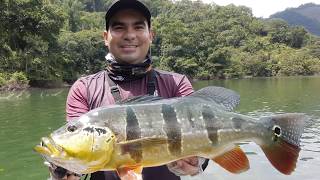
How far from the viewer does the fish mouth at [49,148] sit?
2.62m

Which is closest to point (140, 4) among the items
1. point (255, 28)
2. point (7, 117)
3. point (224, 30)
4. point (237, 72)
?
point (7, 117)

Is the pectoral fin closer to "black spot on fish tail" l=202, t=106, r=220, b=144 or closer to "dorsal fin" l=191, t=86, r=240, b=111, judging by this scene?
"black spot on fish tail" l=202, t=106, r=220, b=144

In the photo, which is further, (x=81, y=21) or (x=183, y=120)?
(x=81, y=21)

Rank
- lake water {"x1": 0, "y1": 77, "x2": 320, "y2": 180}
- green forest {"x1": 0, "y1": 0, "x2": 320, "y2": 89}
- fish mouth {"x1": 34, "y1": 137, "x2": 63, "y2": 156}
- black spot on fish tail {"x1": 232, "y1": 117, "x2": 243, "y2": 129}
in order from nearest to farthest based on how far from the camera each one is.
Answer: fish mouth {"x1": 34, "y1": 137, "x2": 63, "y2": 156} < black spot on fish tail {"x1": 232, "y1": 117, "x2": 243, "y2": 129} < lake water {"x1": 0, "y1": 77, "x2": 320, "y2": 180} < green forest {"x1": 0, "y1": 0, "x2": 320, "y2": 89}

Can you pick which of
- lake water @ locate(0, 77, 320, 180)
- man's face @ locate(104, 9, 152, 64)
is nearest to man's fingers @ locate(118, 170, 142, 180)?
man's face @ locate(104, 9, 152, 64)

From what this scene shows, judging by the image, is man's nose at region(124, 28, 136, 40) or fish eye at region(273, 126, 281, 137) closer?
fish eye at region(273, 126, 281, 137)

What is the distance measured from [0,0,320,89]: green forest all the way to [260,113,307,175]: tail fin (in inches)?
67.3

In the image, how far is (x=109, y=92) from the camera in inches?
143

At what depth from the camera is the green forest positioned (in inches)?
2189

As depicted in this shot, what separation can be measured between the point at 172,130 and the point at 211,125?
30cm

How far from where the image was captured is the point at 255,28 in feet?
488

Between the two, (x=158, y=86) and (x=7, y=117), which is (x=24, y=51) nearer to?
(x=7, y=117)

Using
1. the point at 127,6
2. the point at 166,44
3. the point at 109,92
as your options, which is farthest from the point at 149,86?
the point at 166,44

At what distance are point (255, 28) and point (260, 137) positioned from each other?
150 metres
